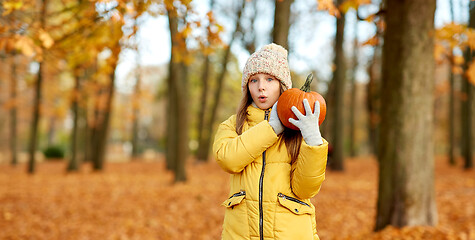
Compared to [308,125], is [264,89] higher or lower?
higher

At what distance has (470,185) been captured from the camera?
983 cm

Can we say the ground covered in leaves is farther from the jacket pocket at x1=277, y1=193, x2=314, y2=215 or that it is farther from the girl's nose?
the girl's nose

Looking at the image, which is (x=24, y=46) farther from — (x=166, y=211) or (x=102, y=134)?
(x=102, y=134)

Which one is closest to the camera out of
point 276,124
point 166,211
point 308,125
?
point 308,125

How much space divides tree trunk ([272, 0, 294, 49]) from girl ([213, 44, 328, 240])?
11.2 ft

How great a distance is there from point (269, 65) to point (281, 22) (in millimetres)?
3643

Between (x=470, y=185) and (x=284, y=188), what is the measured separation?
384 inches

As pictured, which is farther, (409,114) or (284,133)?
(409,114)

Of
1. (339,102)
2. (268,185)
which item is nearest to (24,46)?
(268,185)

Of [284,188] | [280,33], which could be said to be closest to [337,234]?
[280,33]

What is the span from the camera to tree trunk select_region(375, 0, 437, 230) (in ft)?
16.4

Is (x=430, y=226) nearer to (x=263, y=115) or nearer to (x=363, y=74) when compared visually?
(x=263, y=115)

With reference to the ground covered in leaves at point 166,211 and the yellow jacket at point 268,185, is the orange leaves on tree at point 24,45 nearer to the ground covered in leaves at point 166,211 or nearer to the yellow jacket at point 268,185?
the yellow jacket at point 268,185

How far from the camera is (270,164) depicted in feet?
7.03
